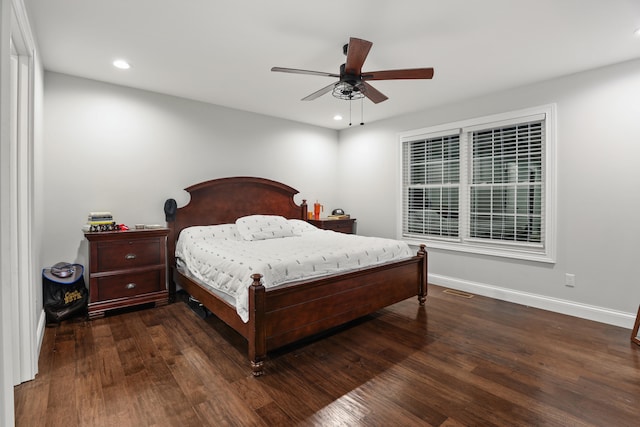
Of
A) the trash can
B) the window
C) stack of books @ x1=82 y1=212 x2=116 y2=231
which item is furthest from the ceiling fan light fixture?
the trash can

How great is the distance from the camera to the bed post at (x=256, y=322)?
225cm

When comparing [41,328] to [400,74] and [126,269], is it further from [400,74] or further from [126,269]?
[400,74]

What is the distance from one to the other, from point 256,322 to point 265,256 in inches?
27.4

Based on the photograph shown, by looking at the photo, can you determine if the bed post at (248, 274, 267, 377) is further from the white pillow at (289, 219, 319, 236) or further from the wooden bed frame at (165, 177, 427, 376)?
the white pillow at (289, 219, 319, 236)

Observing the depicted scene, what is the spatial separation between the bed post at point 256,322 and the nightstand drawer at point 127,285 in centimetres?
196

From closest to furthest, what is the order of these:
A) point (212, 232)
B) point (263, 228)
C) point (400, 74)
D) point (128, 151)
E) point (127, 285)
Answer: point (400, 74)
point (127, 285)
point (128, 151)
point (212, 232)
point (263, 228)

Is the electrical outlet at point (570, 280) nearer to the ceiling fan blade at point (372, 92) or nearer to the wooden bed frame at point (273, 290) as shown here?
the wooden bed frame at point (273, 290)

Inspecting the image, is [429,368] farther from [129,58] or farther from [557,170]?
[129,58]

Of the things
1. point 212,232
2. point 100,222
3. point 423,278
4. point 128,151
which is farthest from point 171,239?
point 423,278

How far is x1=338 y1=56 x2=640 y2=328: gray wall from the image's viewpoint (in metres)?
3.15

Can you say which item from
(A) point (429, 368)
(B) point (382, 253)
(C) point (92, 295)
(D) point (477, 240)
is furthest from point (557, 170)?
(C) point (92, 295)

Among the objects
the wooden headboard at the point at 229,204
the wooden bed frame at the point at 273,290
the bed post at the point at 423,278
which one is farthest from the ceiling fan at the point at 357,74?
the wooden headboard at the point at 229,204

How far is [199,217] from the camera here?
14.3ft

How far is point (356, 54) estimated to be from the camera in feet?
7.84
